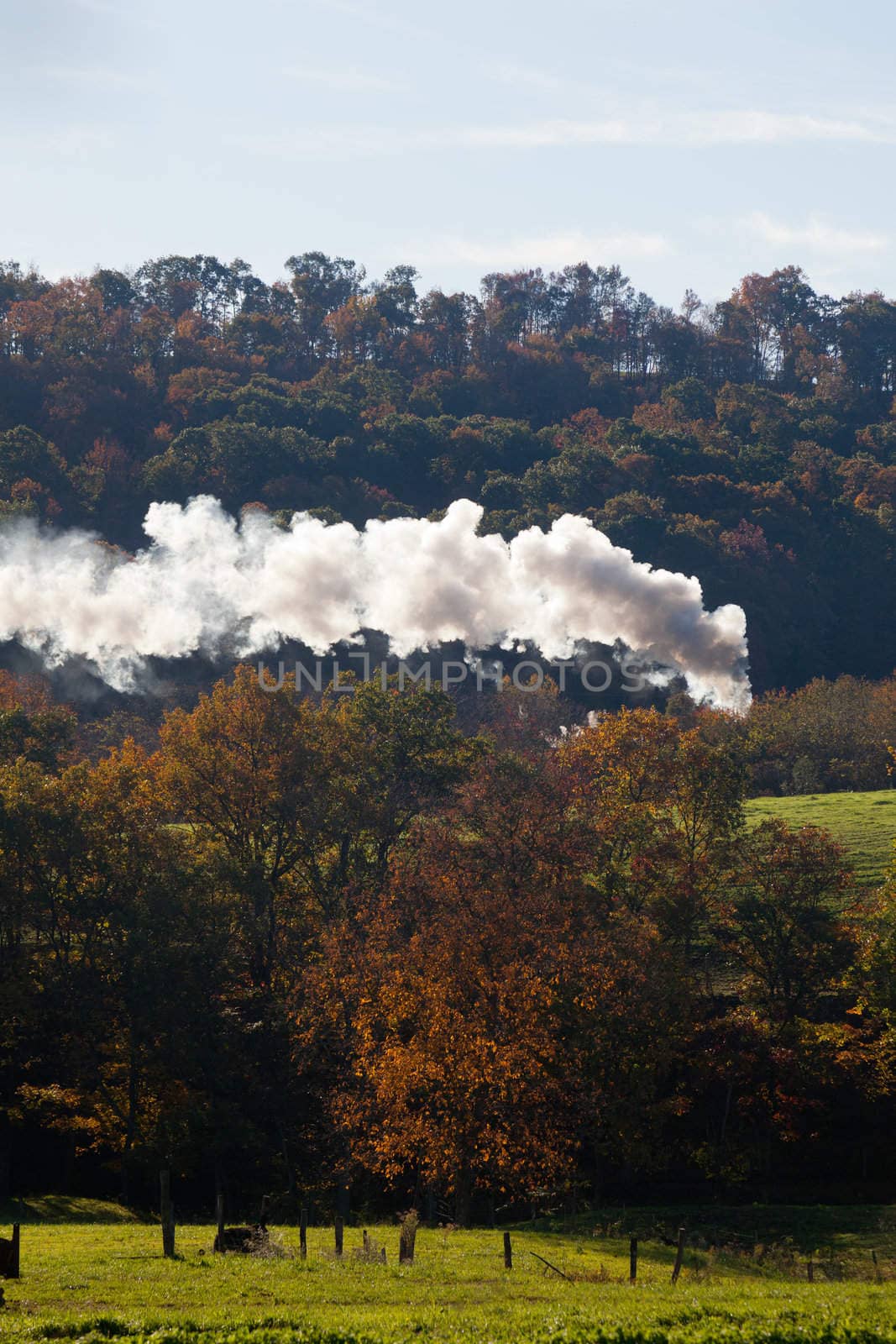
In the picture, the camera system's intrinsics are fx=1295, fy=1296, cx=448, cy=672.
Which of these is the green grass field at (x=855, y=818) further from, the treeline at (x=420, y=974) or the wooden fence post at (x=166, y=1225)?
the wooden fence post at (x=166, y=1225)

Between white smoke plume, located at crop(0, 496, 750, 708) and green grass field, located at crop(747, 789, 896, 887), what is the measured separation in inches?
293

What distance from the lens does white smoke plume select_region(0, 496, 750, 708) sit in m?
73.5

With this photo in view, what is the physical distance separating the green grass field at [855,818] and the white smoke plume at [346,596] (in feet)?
24.4

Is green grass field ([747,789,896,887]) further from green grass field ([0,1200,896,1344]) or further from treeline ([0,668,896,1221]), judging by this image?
green grass field ([0,1200,896,1344])

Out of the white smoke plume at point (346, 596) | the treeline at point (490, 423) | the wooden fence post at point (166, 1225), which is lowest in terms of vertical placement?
the wooden fence post at point (166, 1225)

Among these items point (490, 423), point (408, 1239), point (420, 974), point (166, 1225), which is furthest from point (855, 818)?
point (490, 423)

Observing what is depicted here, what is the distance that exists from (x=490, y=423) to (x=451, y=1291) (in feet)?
469

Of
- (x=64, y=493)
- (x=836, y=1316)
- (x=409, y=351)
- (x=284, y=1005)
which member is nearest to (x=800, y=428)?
(x=409, y=351)

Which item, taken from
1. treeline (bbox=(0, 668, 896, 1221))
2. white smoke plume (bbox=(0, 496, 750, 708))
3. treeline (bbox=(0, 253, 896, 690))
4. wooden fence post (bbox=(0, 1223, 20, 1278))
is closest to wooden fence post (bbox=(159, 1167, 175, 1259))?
wooden fence post (bbox=(0, 1223, 20, 1278))

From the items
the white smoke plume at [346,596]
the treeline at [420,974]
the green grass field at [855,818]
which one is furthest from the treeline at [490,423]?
the treeline at [420,974]

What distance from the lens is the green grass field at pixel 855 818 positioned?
6556 cm

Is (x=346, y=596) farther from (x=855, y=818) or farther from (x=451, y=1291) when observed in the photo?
(x=451, y=1291)

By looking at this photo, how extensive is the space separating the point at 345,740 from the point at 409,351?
135m

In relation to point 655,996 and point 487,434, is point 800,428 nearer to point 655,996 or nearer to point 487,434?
point 487,434
